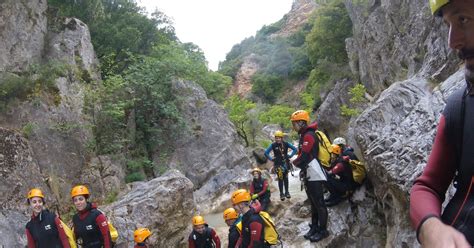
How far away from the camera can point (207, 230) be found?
295 inches

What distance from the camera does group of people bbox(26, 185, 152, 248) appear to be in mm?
5984

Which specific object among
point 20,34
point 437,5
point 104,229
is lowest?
point 104,229

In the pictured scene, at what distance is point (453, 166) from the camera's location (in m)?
1.21

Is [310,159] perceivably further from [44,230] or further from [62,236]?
[44,230]

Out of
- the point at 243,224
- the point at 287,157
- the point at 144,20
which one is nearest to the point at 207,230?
the point at 243,224

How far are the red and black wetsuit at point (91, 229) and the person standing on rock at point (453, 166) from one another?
5.77 m

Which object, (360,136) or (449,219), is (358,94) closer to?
(360,136)

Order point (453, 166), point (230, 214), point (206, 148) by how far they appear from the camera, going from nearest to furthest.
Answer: point (453, 166) < point (230, 214) < point (206, 148)

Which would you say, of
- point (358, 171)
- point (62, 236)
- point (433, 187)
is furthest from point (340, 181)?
point (433, 187)

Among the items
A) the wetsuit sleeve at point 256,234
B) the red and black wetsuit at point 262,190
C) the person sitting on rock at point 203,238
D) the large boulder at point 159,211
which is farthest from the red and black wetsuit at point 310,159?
the large boulder at point 159,211

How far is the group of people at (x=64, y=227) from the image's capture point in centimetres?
598

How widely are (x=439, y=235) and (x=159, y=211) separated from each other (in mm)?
9952

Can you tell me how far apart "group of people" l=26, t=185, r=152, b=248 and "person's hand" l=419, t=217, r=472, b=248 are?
5.87 m

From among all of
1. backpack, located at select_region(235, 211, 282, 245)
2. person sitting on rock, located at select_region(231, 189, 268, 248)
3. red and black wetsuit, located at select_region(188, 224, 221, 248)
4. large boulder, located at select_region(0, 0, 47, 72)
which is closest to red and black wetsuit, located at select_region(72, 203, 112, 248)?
red and black wetsuit, located at select_region(188, 224, 221, 248)
